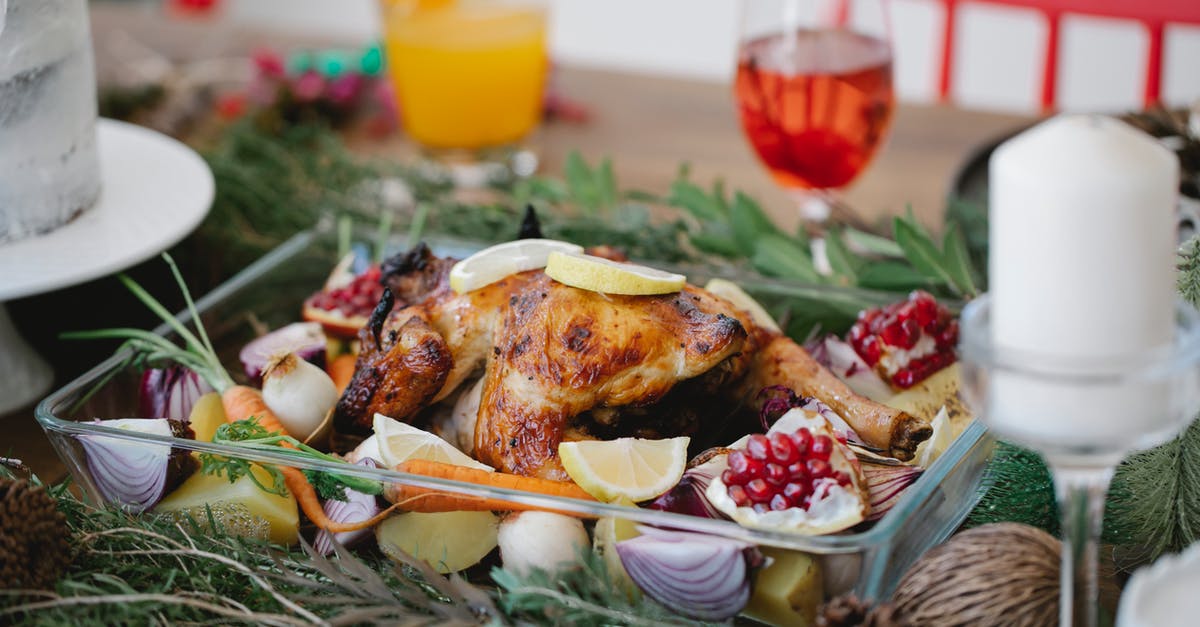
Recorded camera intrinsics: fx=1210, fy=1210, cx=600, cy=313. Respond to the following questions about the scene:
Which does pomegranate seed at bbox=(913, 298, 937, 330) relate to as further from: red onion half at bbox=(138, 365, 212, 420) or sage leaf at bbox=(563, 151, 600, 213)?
red onion half at bbox=(138, 365, 212, 420)

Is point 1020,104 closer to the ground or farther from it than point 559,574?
closer to the ground

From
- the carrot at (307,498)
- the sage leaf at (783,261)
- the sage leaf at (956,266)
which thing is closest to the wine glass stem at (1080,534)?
the carrot at (307,498)

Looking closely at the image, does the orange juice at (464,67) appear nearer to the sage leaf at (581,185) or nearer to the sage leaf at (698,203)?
the sage leaf at (581,185)

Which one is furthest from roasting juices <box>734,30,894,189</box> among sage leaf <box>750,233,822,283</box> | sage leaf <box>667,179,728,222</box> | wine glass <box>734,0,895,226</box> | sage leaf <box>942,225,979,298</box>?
sage leaf <box>942,225,979,298</box>

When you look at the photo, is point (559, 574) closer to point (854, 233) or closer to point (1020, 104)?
point (854, 233)

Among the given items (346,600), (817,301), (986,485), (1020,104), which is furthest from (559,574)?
(1020,104)
